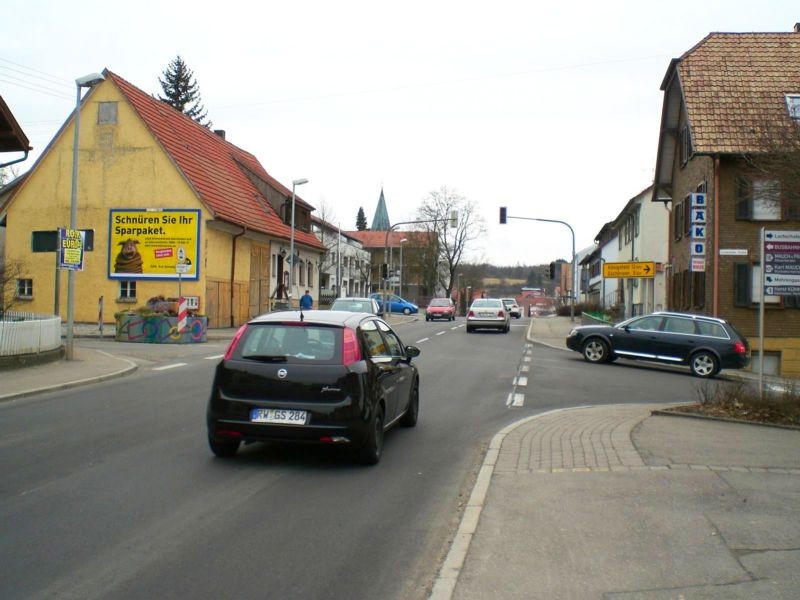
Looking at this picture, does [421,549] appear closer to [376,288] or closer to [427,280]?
[427,280]

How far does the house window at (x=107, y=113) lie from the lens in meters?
34.8

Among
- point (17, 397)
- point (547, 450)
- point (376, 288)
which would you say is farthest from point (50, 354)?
point (376, 288)

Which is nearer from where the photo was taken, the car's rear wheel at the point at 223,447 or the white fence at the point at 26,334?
the car's rear wheel at the point at 223,447

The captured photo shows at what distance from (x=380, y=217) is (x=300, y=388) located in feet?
426

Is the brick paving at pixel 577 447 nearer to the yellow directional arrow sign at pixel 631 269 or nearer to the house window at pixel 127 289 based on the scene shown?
the yellow directional arrow sign at pixel 631 269

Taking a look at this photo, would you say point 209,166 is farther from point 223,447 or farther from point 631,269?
point 223,447

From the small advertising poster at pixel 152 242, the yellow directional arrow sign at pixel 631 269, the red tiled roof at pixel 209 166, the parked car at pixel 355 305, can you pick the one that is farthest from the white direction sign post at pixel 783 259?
the small advertising poster at pixel 152 242

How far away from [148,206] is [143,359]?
15.7 meters

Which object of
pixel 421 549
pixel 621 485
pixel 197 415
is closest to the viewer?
pixel 421 549

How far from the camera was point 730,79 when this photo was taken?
26688mm

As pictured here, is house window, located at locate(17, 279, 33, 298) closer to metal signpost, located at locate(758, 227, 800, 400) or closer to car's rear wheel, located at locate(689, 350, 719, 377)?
car's rear wheel, located at locate(689, 350, 719, 377)

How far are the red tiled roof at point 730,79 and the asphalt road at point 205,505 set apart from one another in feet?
54.1

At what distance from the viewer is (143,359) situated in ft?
66.5

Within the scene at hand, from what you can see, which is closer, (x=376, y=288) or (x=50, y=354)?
(x=50, y=354)
